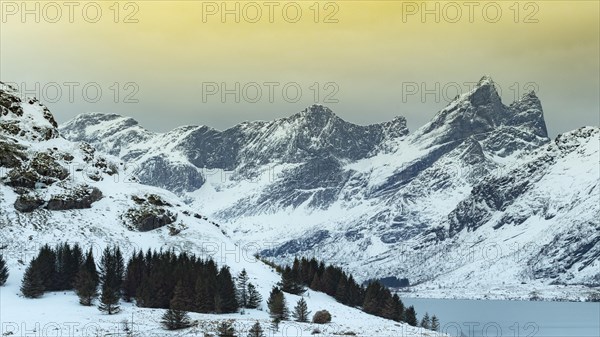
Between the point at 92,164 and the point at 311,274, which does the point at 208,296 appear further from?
the point at 92,164

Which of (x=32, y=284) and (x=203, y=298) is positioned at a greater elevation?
(x=32, y=284)

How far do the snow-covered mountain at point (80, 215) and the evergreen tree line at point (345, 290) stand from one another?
10.6 ft

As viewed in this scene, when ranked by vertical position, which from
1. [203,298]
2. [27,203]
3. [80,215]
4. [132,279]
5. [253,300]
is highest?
[27,203]

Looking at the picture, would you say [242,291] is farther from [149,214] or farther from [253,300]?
[149,214]

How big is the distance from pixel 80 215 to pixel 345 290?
46.0m

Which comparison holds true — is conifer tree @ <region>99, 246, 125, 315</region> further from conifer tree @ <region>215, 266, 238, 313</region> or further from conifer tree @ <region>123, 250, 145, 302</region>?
conifer tree @ <region>215, 266, 238, 313</region>

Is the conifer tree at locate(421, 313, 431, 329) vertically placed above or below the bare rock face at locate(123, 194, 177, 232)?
below

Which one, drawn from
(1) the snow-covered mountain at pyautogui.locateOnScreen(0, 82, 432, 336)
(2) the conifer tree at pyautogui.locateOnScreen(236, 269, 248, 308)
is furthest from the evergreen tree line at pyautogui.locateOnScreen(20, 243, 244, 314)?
(1) the snow-covered mountain at pyautogui.locateOnScreen(0, 82, 432, 336)

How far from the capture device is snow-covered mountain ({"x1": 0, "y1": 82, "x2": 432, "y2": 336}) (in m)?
100

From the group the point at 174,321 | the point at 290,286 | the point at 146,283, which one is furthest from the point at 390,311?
the point at 174,321

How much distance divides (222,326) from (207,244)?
55.7m

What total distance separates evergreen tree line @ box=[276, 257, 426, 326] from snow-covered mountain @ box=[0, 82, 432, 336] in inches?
128

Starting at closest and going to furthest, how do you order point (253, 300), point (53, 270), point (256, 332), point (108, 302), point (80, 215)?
point (256, 332), point (108, 302), point (53, 270), point (253, 300), point (80, 215)

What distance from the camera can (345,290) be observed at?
129m
